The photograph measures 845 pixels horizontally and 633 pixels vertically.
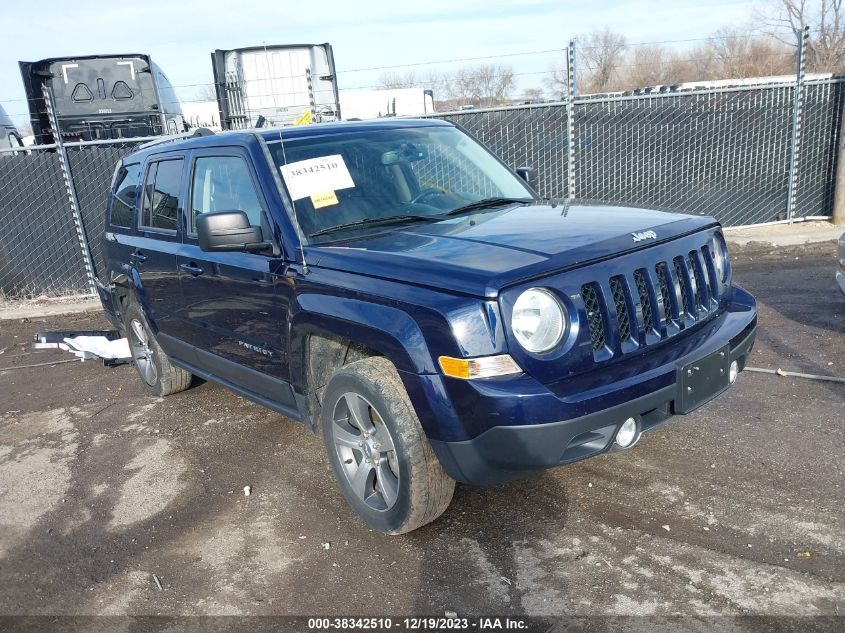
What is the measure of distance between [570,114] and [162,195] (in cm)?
674

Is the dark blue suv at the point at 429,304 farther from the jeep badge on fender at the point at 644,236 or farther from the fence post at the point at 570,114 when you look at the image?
the fence post at the point at 570,114

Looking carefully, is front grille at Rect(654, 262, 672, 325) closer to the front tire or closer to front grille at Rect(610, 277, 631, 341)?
front grille at Rect(610, 277, 631, 341)

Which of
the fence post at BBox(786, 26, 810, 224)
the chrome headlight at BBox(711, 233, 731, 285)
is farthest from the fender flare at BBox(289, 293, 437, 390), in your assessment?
the fence post at BBox(786, 26, 810, 224)

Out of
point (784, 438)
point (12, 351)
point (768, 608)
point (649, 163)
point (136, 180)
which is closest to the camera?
point (768, 608)

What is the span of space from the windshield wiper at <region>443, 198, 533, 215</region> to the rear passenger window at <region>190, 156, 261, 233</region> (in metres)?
1.08

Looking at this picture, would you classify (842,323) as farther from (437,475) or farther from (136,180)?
(136,180)

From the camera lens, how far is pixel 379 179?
405 centimetres

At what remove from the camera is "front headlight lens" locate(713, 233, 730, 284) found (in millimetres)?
3787

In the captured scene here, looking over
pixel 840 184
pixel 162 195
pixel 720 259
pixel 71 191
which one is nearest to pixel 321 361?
pixel 162 195

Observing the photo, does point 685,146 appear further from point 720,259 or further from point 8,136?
point 8,136

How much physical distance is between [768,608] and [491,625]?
3.38ft

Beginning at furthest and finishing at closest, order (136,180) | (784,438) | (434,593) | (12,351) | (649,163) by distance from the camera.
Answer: (649,163), (12,351), (136,180), (784,438), (434,593)

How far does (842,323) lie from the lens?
621cm

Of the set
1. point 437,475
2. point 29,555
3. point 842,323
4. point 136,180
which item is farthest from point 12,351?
point 842,323
